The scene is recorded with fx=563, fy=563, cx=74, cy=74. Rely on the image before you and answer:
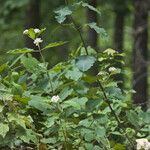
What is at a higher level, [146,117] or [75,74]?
[75,74]

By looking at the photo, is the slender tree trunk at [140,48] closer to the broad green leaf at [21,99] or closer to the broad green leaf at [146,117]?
the broad green leaf at [146,117]

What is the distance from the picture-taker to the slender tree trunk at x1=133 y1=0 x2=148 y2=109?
43.3ft

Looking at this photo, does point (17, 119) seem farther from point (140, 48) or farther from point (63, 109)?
point (140, 48)

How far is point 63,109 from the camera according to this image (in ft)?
9.12

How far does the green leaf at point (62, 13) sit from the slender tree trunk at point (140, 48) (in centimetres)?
1019

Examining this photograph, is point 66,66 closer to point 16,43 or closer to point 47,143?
point 47,143

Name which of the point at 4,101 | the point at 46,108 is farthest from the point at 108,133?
the point at 4,101

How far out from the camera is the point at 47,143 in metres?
2.81

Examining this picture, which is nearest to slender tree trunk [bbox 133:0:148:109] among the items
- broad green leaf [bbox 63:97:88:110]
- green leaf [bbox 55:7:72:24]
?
broad green leaf [bbox 63:97:88:110]

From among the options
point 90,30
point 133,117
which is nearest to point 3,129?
point 133,117

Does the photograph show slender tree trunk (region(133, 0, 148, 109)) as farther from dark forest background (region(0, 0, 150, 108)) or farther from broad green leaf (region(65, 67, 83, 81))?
broad green leaf (region(65, 67, 83, 81))

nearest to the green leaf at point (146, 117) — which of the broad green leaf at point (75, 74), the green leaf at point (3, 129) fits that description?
the broad green leaf at point (75, 74)

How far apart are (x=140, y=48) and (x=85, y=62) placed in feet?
38.3

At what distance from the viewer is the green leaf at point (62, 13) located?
106 inches
